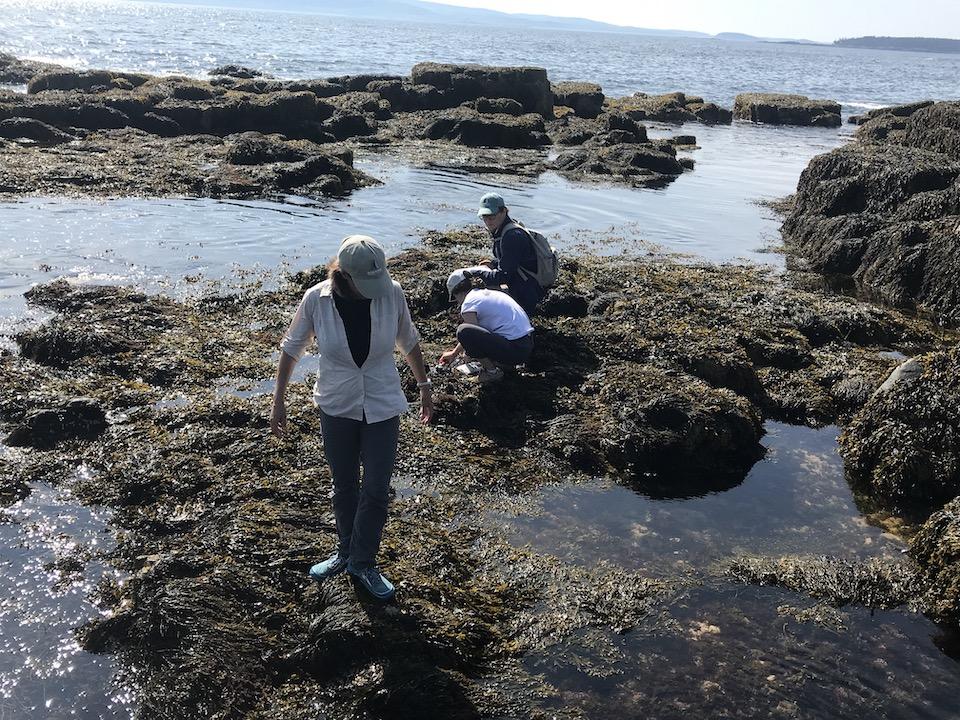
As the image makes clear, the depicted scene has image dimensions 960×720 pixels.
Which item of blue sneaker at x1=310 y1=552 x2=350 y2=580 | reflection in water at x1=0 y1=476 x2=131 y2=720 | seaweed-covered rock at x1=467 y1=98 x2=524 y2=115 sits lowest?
reflection in water at x1=0 y1=476 x2=131 y2=720

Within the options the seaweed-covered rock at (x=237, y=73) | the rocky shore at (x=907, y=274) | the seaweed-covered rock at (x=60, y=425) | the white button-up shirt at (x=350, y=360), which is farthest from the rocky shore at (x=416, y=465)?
the seaweed-covered rock at (x=237, y=73)

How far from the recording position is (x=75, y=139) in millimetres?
23000

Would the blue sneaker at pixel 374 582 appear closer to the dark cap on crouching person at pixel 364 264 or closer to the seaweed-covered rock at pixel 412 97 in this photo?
the dark cap on crouching person at pixel 364 264

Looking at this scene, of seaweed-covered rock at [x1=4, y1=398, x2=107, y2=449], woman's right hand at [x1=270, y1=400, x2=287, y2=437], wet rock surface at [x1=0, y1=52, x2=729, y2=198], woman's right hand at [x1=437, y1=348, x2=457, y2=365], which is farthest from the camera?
wet rock surface at [x1=0, y1=52, x2=729, y2=198]

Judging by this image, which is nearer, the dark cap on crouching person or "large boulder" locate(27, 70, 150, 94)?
the dark cap on crouching person

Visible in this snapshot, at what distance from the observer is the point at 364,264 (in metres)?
4.70

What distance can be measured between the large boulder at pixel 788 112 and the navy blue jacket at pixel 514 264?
42784mm

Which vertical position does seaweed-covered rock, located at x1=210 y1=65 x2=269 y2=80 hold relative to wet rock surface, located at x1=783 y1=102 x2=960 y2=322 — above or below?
above

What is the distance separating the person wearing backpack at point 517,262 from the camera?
9.09 meters

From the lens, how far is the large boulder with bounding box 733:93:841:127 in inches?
1838

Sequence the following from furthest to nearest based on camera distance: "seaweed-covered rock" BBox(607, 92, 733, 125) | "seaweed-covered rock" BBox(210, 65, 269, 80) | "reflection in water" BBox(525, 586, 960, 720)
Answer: "seaweed-covered rock" BBox(210, 65, 269, 80) → "seaweed-covered rock" BBox(607, 92, 733, 125) → "reflection in water" BBox(525, 586, 960, 720)

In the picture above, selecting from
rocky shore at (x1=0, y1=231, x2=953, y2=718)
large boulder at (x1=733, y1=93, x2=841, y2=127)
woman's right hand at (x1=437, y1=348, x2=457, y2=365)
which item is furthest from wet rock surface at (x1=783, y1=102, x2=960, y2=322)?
large boulder at (x1=733, y1=93, x2=841, y2=127)

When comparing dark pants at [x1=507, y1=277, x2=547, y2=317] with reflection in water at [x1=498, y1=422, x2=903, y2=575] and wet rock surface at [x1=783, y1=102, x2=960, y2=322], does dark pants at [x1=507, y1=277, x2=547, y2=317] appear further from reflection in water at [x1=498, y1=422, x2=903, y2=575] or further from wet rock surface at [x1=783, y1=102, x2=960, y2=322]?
wet rock surface at [x1=783, y1=102, x2=960, y2=322]

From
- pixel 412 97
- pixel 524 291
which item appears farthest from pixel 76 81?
pixel 524 291
